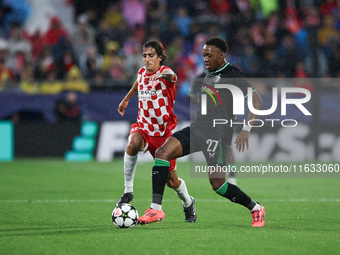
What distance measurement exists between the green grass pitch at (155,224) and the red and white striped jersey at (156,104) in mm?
1074

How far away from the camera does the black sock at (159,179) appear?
7383 mm

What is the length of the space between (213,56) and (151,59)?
31.3 inches

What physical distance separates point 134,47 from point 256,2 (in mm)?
4164

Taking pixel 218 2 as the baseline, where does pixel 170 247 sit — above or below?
below

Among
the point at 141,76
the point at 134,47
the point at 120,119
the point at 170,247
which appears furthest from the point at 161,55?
the point at 134,47

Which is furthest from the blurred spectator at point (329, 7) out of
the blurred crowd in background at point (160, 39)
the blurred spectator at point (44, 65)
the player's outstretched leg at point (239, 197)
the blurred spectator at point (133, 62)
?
the player's outstretched leg at point (239, 197)

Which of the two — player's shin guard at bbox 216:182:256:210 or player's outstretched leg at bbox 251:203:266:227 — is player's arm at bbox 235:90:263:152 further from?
player's outstretched leg at bbox 251:203:266:227

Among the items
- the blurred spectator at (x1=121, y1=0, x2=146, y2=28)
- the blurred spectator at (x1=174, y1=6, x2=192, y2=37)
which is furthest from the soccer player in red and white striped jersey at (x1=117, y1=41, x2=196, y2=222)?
the blurred spectator at (x1=121, y1=0, x2=146, y2=28)

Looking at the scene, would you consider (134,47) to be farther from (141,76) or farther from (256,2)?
(141,76)

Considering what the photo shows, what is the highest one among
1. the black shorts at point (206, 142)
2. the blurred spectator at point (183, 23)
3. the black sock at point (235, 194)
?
the blurred spectator at point (183, 23)

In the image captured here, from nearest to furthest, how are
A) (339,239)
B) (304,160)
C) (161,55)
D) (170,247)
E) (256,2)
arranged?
(170,247) < (339,239) < (161,55) < (304,160) < (256,2)

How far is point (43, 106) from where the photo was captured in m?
17.5

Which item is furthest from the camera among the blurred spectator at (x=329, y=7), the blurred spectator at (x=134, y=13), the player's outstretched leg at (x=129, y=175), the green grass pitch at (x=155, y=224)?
the blurred spectator at (x=329, y=7)

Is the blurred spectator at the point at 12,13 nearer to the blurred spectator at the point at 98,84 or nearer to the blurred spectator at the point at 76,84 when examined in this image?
the blurred spectator at the point at 76,84
